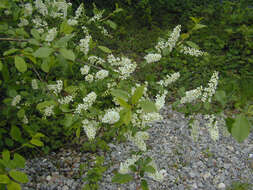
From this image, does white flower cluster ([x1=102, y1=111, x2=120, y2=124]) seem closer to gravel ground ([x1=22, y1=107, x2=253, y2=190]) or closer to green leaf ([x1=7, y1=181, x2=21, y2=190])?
green leaf ([x1=7, y1=181, x2=21, y2=190])

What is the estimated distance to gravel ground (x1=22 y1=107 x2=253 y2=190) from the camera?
2.23 m

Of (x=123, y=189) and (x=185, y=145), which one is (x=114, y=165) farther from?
(x=185, y=145)

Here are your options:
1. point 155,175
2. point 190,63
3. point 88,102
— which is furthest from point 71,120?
point 190,63

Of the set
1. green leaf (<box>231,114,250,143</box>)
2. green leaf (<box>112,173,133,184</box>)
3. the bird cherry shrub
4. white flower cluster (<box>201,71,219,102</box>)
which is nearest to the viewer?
green leaf (<box>231,114,250,143</box>)

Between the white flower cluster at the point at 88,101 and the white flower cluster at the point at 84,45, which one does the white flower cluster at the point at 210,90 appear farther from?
the white flower cluster at the point at 84,45

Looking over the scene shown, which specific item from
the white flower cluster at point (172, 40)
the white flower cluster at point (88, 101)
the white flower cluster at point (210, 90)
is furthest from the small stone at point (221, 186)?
the white flower cluster at point (88, 101)

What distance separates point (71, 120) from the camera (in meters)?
1.32

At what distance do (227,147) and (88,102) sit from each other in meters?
1.96

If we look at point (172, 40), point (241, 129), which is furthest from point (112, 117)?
point (172, 40)

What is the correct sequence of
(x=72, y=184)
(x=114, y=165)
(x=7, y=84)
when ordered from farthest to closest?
(x=114, y=165)
(x=72, y=184)
(x=7, y=84)

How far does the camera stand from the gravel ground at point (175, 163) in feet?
7.31

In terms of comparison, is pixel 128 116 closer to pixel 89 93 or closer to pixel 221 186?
pixel 89 93

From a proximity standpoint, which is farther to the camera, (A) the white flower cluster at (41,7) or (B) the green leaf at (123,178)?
(A) the white flower cluster at (41,7)

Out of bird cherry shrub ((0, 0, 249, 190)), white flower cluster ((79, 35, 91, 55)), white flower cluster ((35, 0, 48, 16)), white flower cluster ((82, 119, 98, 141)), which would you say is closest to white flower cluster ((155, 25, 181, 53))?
bird cherry shrub ((0, 0, 249, 190))
